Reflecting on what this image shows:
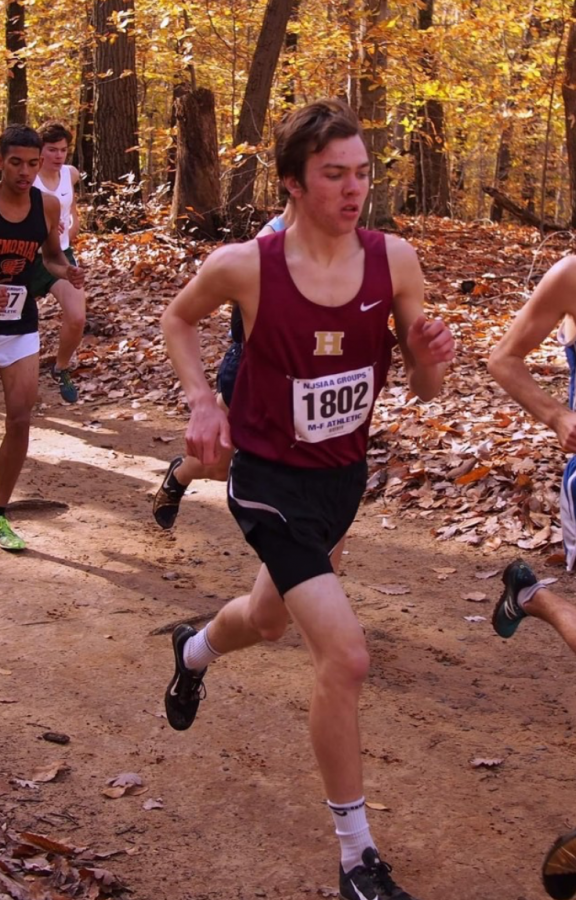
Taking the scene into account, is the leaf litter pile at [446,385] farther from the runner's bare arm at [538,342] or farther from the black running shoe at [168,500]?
the runner's bare arm at [538,342]

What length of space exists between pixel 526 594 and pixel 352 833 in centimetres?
138

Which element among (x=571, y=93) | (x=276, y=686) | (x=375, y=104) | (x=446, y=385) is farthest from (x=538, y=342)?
(x=375, y=104)

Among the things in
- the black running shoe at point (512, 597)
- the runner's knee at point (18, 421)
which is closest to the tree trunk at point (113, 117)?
the runner's knee at point (18, 421)

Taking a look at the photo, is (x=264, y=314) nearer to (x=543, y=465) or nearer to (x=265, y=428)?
(x=265, y=428)

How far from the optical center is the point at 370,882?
3240 millimetres

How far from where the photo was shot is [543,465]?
772 centimetres

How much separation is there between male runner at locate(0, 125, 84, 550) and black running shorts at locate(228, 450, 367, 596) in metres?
3.40

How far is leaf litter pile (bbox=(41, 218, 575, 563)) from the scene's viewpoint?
24.7 ft

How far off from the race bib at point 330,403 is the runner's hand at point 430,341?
0.17m

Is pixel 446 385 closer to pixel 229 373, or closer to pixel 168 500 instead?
pixel 168 500

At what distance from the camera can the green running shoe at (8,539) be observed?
22.8 ft

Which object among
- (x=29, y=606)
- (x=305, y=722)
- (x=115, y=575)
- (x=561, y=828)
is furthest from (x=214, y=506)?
(x=561, y=828)

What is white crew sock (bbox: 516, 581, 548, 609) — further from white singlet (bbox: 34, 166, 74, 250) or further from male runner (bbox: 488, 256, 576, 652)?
white singlet (bbox: 34, 166, 74, 250)

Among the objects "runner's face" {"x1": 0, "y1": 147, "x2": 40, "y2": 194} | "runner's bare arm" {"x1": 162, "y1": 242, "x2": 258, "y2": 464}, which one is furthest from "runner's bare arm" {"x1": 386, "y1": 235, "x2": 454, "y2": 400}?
"runner's face" {"x1": 0, "y1": 147, "x2": 40, "y2": 194}
